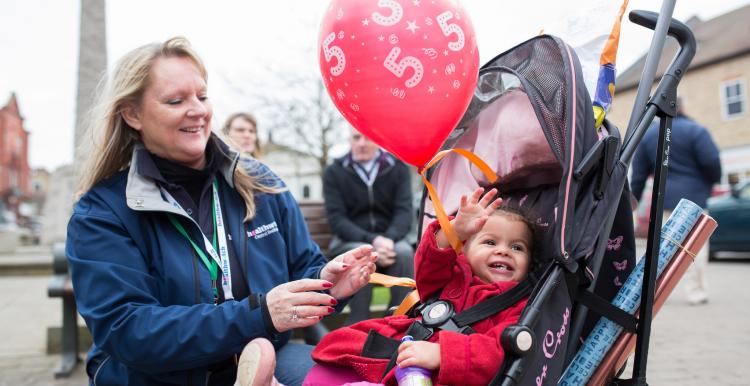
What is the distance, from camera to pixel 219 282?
6.82ft

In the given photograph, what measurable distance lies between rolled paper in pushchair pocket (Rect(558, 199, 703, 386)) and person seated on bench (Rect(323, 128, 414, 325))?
2385 millimetres

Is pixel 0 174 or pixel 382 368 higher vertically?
pixel 382 368

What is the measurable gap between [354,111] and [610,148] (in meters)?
0.85

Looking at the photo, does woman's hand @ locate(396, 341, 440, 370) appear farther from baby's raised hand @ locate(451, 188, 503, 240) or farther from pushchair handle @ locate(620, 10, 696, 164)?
pushchair handle @ locate(620, 10, 696, 164)

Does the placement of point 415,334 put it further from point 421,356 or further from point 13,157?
point 13,157

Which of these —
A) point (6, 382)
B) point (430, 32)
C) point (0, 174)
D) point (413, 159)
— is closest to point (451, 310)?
point (413, 159)

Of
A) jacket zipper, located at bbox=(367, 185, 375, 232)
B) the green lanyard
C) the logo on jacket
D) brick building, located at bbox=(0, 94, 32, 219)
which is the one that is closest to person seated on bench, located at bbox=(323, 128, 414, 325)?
jacket zipper, located at bbox=(367, 185, 375, 232)

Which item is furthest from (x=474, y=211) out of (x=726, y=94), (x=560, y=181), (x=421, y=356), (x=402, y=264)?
(x=726, y=94)

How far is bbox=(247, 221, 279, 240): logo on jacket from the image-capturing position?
7.32ft

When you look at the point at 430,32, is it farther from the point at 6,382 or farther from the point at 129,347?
the point at 6,382

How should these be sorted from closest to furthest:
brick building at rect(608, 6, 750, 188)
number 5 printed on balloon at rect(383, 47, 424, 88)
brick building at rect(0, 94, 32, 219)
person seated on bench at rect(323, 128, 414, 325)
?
1. number 5 printed on balloon at rect(383, 47, 424, 88)
2. person seated on bench at rect(323, 128, 414, 325)
3. brick building at rect(608, 6, 750, 188)
4. brick building at rect(0, 94, 32, 219)

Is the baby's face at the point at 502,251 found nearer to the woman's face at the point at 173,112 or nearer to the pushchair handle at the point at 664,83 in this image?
the pushchair handle at the point at 664,83

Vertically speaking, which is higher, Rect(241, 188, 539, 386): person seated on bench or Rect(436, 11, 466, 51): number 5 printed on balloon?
Rect(436, 11, 466, 51): number 5 printed on balloon

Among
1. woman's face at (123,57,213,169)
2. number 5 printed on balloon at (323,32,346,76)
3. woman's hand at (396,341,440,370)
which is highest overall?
number 5 printed on balloon at (323,32,346,76)
